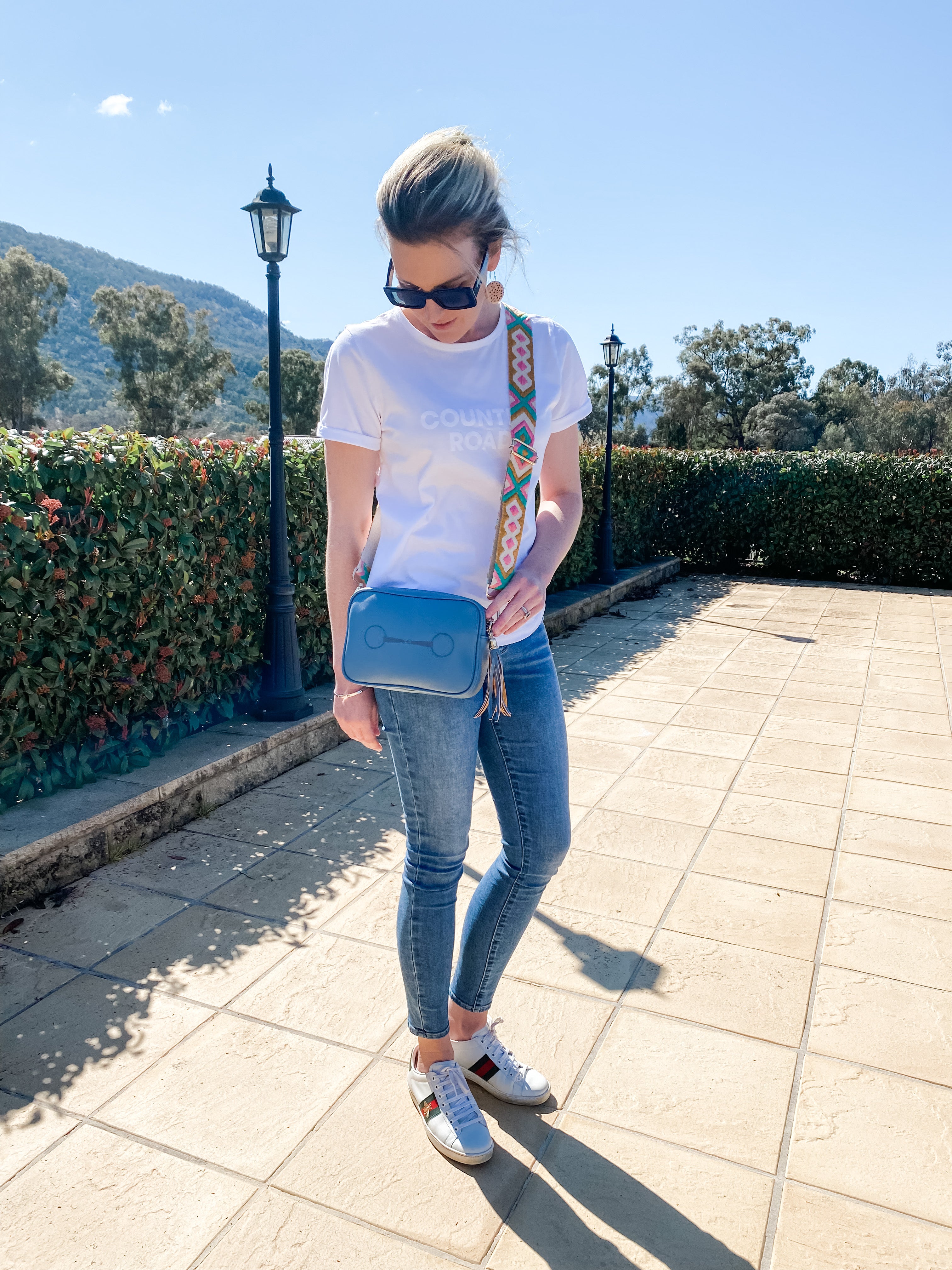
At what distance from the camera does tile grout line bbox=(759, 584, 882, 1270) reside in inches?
70.4

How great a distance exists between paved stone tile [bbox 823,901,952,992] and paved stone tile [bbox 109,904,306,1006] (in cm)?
176

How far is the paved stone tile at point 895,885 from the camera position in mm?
3152

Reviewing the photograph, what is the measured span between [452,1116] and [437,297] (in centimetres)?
168

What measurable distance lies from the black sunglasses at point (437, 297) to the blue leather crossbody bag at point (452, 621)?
15 centimetres

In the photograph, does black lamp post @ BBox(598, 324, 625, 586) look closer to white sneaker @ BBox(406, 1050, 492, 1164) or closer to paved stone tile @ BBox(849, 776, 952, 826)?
paved stone tile @ BBox(849, 776, 952, 826)

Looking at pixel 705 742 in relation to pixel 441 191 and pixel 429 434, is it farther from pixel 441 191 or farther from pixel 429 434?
pixel 441 191

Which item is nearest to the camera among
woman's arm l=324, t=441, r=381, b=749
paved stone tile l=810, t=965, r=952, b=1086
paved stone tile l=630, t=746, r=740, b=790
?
woman's arm l=324, t=441, r=381, b=749

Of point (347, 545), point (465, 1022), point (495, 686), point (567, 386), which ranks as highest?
point (567, 386)

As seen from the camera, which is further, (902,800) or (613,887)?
(902,800)

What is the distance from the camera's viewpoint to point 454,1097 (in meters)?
1.97

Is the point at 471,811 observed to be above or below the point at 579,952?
above

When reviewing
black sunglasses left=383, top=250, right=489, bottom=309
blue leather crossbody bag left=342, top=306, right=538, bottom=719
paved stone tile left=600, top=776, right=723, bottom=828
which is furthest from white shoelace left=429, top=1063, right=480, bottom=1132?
paved stone tile left=600, top=776, right=723, bottom=828

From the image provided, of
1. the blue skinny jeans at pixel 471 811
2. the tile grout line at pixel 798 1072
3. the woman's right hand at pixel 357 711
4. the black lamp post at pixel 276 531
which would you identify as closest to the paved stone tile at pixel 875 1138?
the tile grout line at pixel 798 1072

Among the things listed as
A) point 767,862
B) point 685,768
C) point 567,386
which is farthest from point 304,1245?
point 685,768
